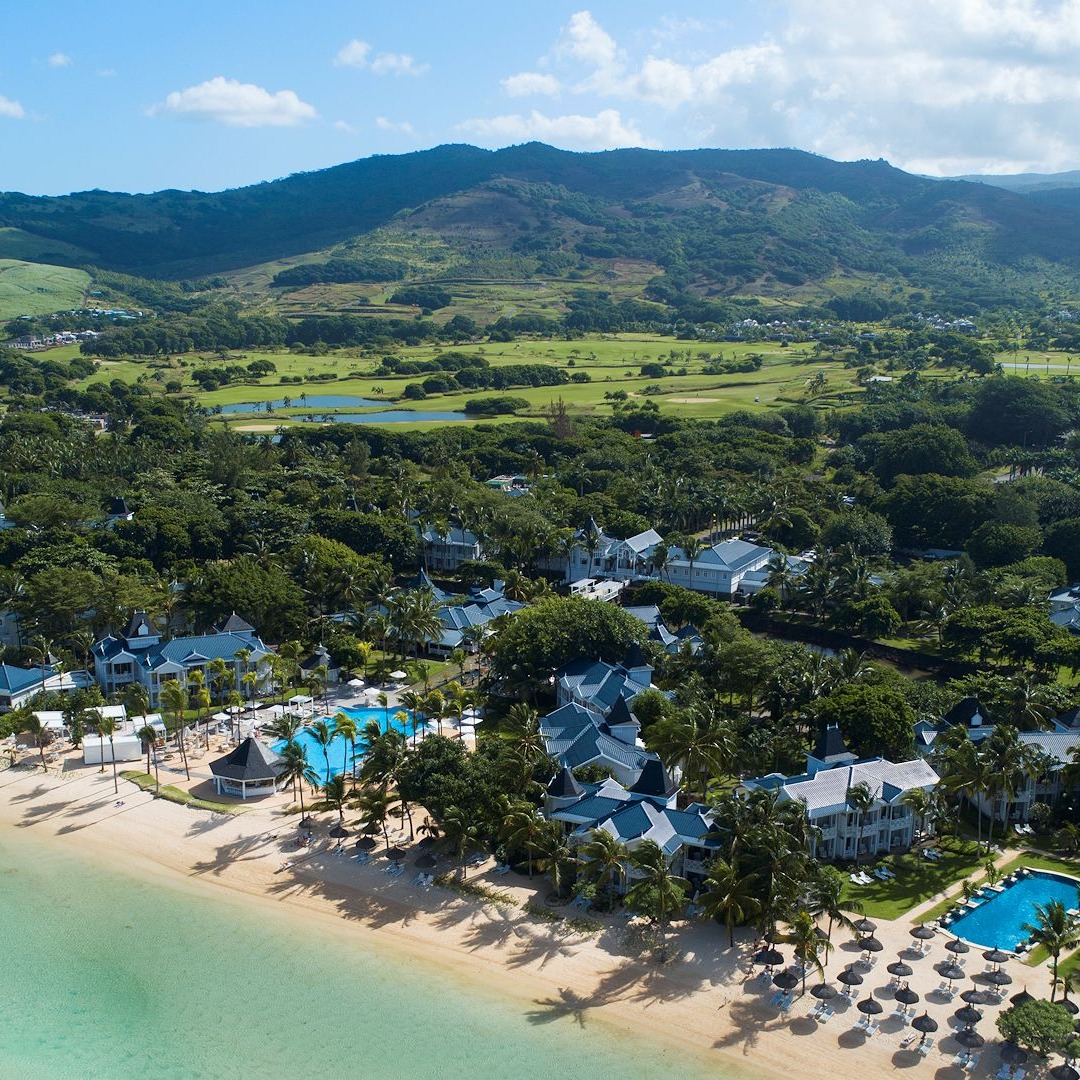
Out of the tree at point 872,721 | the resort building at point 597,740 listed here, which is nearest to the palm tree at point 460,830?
the resort building at point 597,740

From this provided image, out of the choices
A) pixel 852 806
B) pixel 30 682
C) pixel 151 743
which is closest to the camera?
pixel 852 806

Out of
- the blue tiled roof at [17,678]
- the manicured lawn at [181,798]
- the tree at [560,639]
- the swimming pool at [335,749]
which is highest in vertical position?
the tree at [560,639]

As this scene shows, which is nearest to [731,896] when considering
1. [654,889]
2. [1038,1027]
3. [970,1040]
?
[654,889]

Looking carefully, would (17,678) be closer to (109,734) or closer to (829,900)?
(109,734)

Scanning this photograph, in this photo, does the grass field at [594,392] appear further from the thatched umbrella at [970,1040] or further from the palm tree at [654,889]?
the thatched umbrella at [970,1040]

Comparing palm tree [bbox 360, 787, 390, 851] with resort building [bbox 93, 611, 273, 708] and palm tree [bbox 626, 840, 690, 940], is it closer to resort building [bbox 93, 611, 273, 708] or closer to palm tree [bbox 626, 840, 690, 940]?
palm tree [bbox 626, 840, 690, 940]

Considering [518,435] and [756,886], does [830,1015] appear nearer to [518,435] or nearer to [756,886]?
[756,886]

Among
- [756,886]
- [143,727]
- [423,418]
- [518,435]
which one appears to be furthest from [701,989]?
[423,418]
